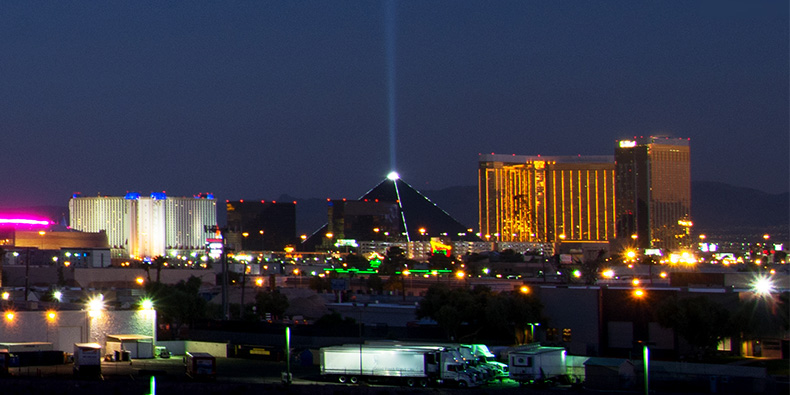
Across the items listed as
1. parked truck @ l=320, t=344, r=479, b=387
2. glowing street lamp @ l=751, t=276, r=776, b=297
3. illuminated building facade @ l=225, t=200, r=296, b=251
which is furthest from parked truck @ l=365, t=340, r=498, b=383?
illuminated building facade @ l=225, t=200, r=296, b=251

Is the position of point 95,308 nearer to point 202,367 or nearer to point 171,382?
point 202,367

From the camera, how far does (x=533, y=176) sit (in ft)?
655

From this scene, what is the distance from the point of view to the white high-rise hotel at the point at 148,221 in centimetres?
16725

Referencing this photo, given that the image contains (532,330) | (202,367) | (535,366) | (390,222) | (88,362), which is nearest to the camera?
(535,366)

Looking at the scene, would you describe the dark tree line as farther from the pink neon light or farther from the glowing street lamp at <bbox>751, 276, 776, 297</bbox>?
the pink neon light

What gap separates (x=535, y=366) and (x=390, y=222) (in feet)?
447

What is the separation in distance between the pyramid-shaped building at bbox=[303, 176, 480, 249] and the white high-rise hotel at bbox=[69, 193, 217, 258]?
2206 centimetres

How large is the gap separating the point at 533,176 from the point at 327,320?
548 feet

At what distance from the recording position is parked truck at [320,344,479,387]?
23656 millimetres

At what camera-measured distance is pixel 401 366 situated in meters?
23.8

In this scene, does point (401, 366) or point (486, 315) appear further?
point (486, 315)

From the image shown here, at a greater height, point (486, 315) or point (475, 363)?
point (486, 315)

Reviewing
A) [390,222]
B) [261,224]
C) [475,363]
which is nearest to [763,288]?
[475,363]

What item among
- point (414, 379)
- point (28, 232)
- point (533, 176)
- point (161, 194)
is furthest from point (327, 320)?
point (533, 176)
